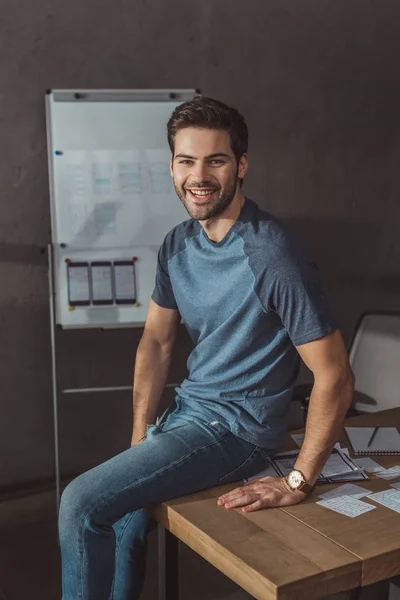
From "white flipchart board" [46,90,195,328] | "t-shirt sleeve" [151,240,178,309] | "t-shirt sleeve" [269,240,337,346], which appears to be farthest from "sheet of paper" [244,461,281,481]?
"white flipchart board" [46,90,195,328]

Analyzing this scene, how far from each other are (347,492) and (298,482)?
0.13m

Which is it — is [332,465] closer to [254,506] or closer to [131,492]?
[254,506]

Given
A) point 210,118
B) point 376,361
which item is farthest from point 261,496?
point 376,361

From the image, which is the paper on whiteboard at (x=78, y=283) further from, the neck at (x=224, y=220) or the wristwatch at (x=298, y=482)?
the wristwatch at (x=298, y=482)

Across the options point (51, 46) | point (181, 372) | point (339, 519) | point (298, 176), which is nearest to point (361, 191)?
point (298, 176)

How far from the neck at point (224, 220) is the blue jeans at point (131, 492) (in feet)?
1.59

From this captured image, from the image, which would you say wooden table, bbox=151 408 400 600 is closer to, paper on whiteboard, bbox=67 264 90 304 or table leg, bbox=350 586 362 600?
table leg, bbox=350 586 362 600

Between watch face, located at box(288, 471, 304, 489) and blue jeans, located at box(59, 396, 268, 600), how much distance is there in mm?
151

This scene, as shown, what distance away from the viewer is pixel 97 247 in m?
3.39

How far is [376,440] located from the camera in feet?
7.13

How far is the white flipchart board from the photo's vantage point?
131 inches

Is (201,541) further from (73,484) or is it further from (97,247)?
(97,247)

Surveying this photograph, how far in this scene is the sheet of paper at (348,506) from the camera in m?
1.68

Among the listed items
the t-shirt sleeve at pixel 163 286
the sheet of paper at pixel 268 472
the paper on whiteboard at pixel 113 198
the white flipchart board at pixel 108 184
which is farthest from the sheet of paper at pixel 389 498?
the paper on whiteboard at pixel 113 198
